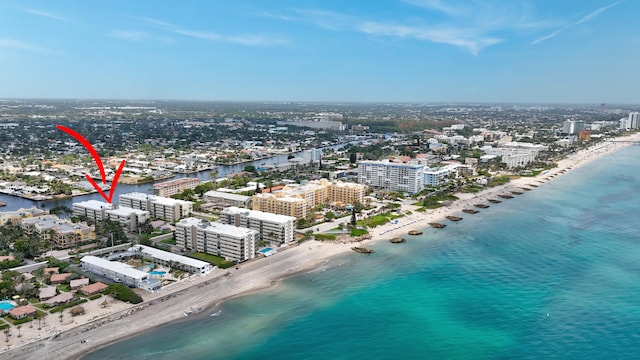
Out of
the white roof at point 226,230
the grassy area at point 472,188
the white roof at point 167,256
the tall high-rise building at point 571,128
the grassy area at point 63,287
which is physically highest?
the tall high-rise building at point 571,128

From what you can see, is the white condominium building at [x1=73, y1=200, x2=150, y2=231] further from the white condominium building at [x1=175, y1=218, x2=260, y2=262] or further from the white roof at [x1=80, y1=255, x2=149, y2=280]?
the white roof at [x1=80, y1=255, x2=149, y2=280]

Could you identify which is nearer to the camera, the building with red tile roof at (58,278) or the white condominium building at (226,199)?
the building with red tile roof at (58,278)

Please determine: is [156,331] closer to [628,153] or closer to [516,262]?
[516,262]

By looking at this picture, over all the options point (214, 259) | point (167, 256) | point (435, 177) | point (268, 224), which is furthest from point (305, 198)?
point (435, 177)

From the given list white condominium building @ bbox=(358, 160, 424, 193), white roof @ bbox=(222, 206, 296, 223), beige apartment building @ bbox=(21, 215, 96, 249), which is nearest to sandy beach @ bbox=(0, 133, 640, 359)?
white roof @ bbox=(222, 206, 296, 223)

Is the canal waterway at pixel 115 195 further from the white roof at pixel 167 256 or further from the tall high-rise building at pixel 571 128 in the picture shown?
the tall high-rise building at pixel 571 128

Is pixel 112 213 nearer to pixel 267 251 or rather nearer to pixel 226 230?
pixel 226 230

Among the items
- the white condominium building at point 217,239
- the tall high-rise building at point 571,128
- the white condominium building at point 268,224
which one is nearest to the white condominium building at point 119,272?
the white condominium building at point 217,239

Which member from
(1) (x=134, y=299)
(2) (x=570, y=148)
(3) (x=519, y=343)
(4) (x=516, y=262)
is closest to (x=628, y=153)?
(2) (x=570, y=148)
